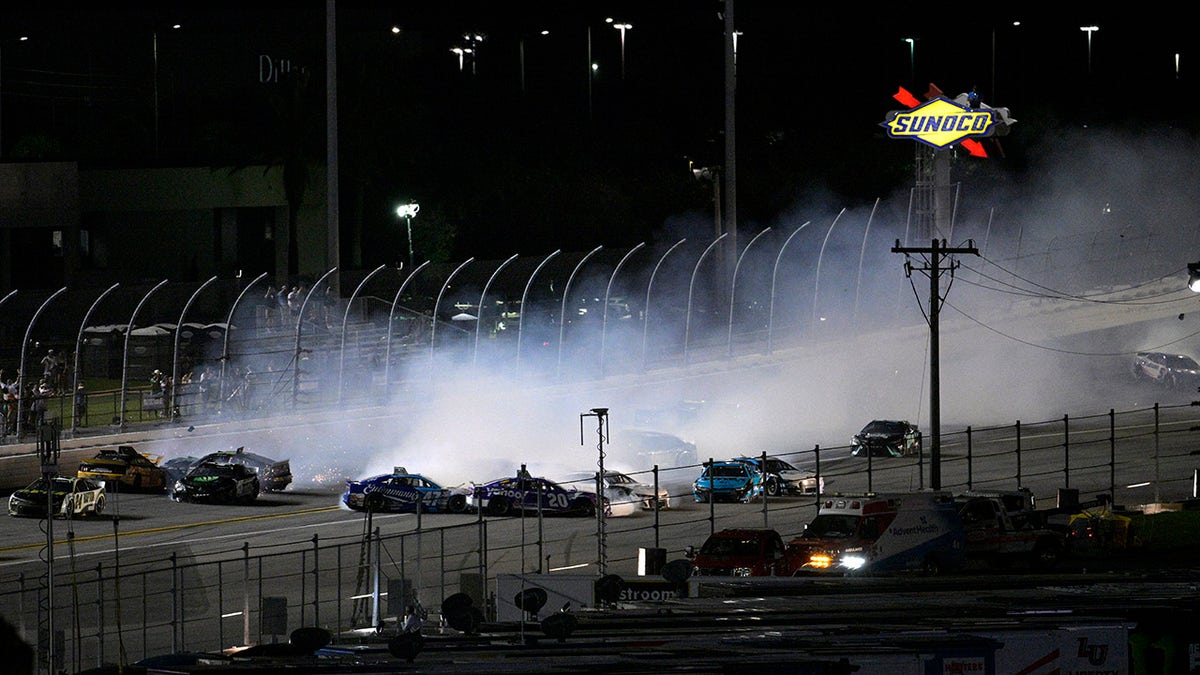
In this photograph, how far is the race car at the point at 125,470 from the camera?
42938mm

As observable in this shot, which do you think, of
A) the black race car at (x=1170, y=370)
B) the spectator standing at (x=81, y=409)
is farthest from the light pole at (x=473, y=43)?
the spectator standing at (x=81, y=409)

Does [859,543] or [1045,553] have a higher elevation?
[859,543]

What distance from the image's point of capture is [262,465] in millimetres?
45438

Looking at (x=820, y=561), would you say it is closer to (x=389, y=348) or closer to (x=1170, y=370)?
(x=389, y=348)

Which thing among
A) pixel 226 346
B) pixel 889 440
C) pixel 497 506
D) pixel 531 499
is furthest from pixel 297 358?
pixel 889 440

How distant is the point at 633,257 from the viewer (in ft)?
199

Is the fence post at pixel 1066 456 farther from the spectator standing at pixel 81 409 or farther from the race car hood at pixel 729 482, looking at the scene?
the spectator standing at pixel 81 409

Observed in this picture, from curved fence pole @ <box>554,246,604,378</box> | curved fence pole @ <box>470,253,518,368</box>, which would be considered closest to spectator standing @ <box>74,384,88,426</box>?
curved fence pole @ <box>470,253,518,368</box>

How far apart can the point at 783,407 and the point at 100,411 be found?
2333 centimetres

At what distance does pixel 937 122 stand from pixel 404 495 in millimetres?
30640

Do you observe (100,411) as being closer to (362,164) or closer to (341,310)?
(341,310)

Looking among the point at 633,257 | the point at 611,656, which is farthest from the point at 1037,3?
the point at 611,656

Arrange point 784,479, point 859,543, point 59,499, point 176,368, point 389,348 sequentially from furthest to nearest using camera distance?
point 389,348
point 176,368
point 784,479
point 59,499
point 859,543

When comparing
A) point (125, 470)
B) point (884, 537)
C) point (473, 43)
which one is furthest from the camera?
point (473, 43)
